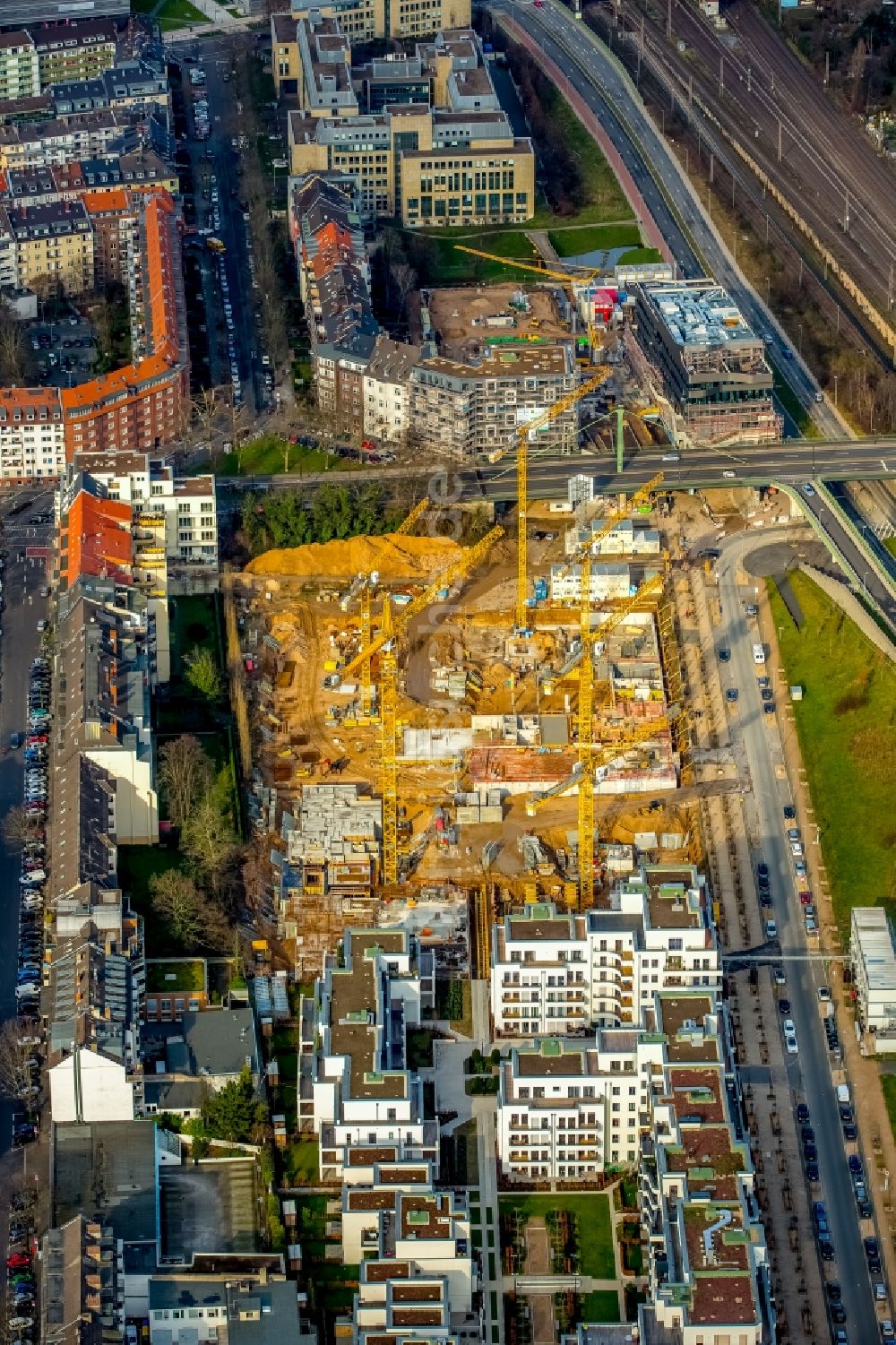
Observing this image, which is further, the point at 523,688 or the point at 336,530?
the point at 336,530

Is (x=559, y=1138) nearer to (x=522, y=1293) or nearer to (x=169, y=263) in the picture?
(x=522, y=1293)

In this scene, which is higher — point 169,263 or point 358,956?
point 169,263

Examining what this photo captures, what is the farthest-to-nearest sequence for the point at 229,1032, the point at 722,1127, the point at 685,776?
the point at 685,776, the point at 229,1032, the point at 722,1127

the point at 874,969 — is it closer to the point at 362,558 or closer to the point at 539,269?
the point at 362,558

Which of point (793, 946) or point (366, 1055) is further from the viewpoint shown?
point (793, 946)

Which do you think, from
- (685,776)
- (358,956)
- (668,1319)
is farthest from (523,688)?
(668,1319)

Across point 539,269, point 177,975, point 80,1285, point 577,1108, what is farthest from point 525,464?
point 80,1285

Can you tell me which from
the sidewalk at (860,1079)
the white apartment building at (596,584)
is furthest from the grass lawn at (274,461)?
the sidewalk at (860,1079)
